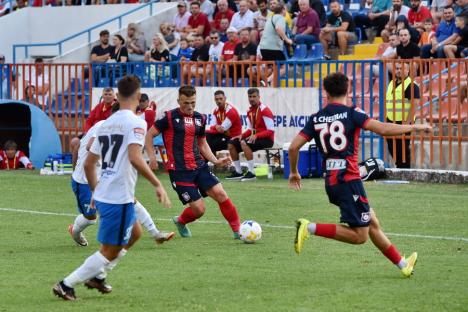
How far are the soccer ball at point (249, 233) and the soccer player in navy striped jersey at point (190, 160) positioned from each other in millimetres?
303

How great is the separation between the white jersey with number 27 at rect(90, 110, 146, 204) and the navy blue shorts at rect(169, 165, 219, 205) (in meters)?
4.25

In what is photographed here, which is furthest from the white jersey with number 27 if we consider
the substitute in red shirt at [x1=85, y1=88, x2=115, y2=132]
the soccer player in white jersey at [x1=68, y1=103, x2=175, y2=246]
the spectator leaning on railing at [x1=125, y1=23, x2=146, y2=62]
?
the spectator leaning on railing at [x1=125, y1=23, x2=146, y2=62]

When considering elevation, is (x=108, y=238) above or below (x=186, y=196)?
above

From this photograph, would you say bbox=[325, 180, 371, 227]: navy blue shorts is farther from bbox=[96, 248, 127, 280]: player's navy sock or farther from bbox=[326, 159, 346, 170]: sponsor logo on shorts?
bbox=[96, 248, 127, 280]: player's navy sock

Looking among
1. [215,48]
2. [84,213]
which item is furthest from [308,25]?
[84,213]

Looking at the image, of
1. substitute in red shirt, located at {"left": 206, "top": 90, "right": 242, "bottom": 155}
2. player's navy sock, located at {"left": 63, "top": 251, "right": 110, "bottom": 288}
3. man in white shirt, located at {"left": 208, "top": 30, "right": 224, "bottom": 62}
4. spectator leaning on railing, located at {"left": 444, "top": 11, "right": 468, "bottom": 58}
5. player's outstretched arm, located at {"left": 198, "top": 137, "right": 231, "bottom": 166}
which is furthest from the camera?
man in white shirt, located at {"left": 208, "top": 30, "right": 224, "bottom": 62}

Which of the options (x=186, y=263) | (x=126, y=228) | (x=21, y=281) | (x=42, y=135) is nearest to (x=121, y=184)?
(x=126, y=228)

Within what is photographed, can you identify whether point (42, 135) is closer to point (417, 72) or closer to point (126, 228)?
point (417, 72)

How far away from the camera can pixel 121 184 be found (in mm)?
9305

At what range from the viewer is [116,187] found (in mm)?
9297

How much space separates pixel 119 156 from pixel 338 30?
1676cm

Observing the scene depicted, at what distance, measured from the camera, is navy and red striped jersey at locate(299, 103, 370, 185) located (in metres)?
10.5

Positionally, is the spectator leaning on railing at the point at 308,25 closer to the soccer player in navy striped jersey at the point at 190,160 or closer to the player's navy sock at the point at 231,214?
the soccer player in navy striped jersey at the point at 190,160

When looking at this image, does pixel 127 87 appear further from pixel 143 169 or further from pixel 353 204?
pixel 353 204
